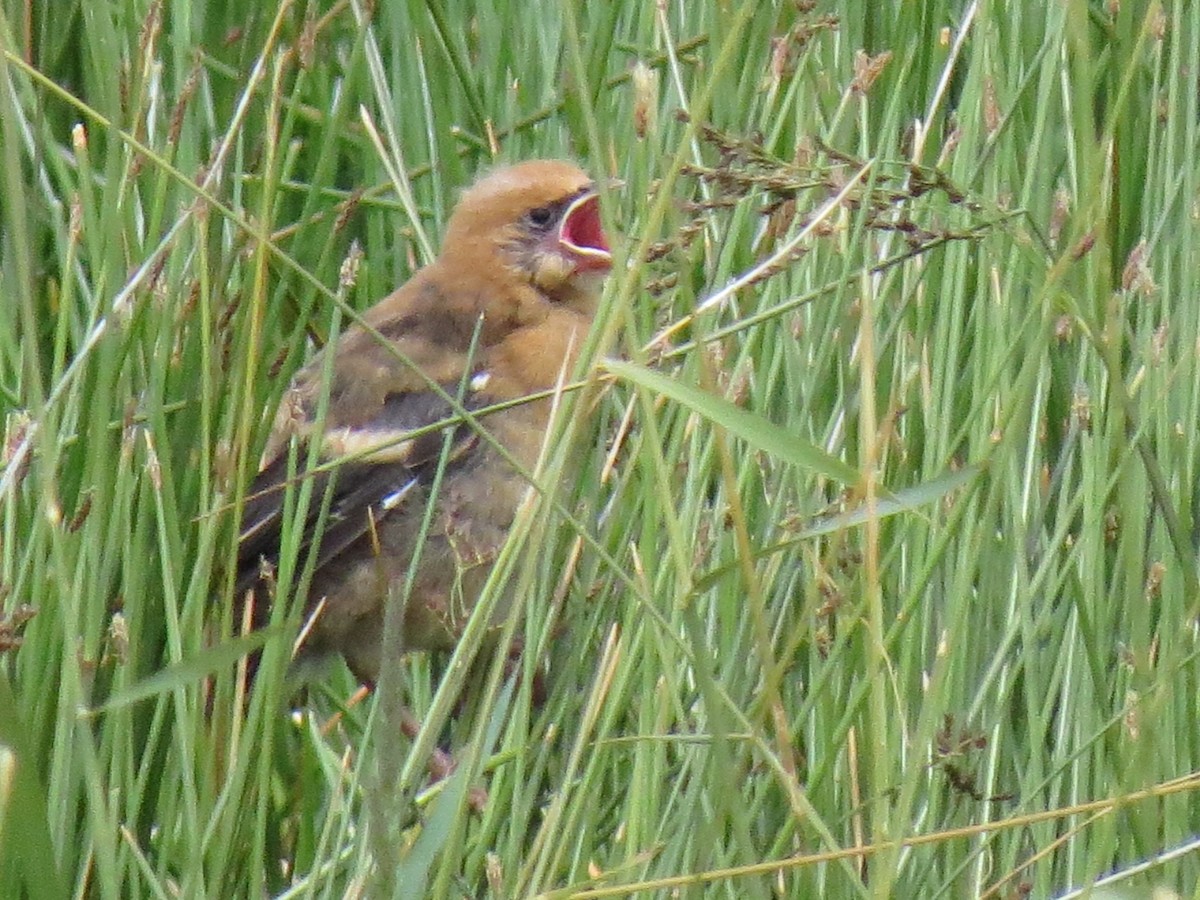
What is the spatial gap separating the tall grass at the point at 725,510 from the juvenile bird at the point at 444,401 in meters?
0.28

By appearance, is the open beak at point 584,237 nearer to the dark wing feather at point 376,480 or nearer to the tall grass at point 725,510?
the dark wing feather at point 376,480

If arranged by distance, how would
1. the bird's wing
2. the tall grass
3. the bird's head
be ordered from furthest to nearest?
the bird's head < the bird's wing < the tall grass

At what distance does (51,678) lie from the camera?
5.78 ft

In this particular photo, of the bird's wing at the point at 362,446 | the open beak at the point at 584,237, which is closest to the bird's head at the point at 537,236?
the open beak at the point at 584,237

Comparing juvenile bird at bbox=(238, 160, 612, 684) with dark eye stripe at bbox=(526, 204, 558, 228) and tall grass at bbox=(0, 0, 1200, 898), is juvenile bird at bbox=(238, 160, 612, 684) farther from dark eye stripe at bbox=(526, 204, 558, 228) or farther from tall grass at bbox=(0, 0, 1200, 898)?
tall grass at bbox=(0, 0, 1200, 898)

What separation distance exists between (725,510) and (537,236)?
3.84 feet

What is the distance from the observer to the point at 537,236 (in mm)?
2975

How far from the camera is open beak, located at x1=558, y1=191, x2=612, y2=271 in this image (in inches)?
114

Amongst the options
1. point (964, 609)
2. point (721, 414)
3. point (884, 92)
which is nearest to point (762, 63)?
point (884, 92)

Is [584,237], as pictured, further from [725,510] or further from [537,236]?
[725,510]

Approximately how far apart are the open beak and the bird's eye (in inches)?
0.9

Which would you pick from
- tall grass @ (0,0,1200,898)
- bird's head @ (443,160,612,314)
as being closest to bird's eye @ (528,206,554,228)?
bird's head @ (443,160,612,314)

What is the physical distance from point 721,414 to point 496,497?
150 cm

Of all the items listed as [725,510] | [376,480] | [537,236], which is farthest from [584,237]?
[725,510]
